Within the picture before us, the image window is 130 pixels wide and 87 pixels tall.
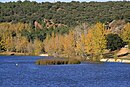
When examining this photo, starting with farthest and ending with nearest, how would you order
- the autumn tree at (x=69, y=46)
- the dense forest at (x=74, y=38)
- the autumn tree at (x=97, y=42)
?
the autumn tree at (x=69, y=46), the dense forest at (x=74, y=38), the autumn tree at (x=97, y=42)

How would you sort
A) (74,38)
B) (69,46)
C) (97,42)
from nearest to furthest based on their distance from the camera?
(97,42), (69,46), (74,38)

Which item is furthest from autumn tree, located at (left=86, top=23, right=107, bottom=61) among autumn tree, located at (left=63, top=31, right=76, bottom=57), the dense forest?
autumn tree, located at (left=63, top=31, right=76, bottom=57)

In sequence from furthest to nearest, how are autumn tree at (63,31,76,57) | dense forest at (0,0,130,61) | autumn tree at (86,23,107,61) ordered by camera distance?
autumn tree at (63,31,76,57), dense forest at (0,0,130,61), autumn tree at (86,23,107,61)

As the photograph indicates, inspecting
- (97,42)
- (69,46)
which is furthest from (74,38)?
(97,42)

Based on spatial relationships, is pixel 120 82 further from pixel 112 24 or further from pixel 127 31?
pixel 112 24

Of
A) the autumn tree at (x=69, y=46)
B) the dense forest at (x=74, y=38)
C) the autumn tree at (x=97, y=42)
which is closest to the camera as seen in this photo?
the autumn tree at (x=97, y=42)

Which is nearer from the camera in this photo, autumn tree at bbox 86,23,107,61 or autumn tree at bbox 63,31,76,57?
autumn tree at bbox 86,23,107,61

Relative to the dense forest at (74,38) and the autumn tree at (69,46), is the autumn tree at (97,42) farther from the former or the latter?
the autumn tree at (69,46)

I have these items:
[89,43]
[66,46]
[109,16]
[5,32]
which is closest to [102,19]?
[109,16]

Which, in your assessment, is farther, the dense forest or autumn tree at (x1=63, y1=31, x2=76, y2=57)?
autumn tree at (x1=63, y1=31, x2=76, y2=57)

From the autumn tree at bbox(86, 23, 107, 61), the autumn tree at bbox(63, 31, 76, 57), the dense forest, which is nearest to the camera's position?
the autumn tree at bbox(86, 23, 107, 61)

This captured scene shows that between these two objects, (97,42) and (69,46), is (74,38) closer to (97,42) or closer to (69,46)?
(69,46)

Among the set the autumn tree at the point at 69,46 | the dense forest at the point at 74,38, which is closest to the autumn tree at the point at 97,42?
the dense forest at the point at 74,38

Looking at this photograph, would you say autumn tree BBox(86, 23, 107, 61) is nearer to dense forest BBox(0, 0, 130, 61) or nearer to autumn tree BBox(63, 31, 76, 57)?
dense forest BBox(0, 0, 130, 61)
